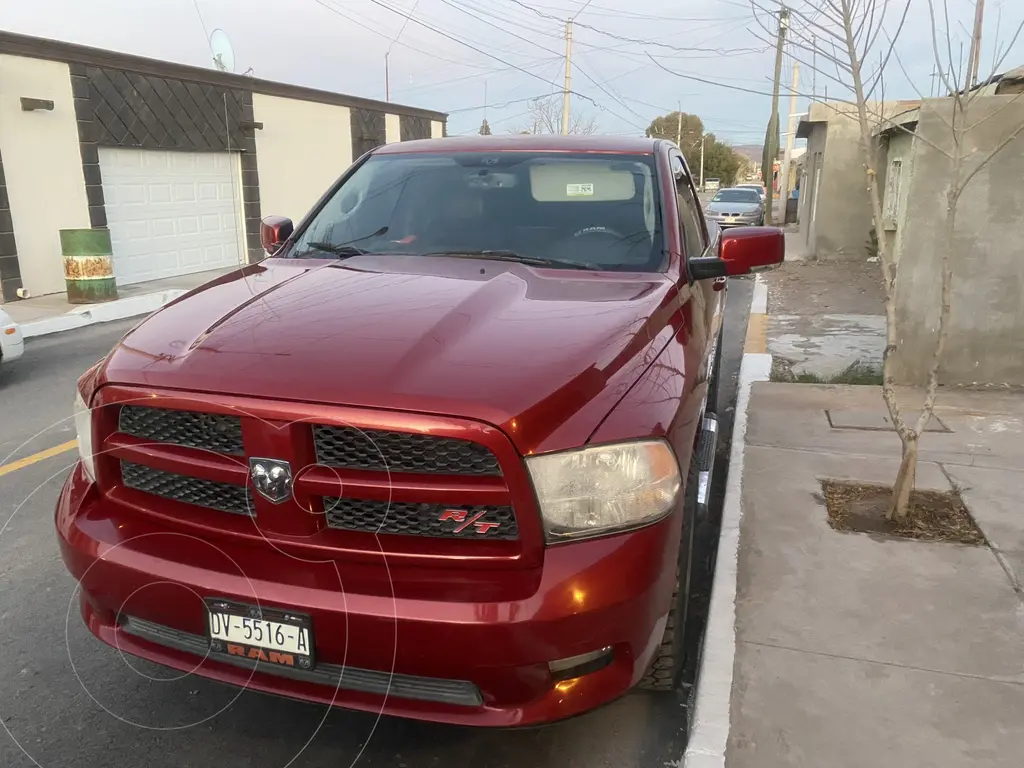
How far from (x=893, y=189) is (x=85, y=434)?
44.9 ft

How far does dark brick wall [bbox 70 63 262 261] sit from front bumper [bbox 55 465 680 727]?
42.6 ft

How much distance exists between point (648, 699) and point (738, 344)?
6.35 m

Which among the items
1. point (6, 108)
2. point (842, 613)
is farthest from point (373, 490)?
point (6, 108)

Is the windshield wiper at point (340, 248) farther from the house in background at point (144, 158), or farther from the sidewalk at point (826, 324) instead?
the house in background at point (144, 158)

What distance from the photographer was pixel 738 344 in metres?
8.66

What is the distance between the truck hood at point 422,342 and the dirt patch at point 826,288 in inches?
283

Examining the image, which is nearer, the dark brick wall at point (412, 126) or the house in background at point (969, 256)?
the house in background at point (969, 256)

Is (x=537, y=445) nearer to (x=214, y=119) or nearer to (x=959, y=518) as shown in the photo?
(x=959, y=518)

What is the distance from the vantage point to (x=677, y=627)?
2.50 metres

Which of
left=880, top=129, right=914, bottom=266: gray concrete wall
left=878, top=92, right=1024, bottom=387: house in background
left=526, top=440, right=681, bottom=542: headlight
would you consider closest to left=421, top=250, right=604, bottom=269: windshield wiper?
left=526, top=440, right=681, bottom=542: headlight

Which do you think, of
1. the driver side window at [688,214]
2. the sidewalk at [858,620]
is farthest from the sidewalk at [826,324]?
the driver side window at [688,214]

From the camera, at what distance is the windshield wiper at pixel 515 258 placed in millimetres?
3209

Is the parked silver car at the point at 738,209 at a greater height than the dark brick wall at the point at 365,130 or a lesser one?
lesser

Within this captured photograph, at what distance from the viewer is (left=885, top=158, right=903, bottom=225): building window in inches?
501
